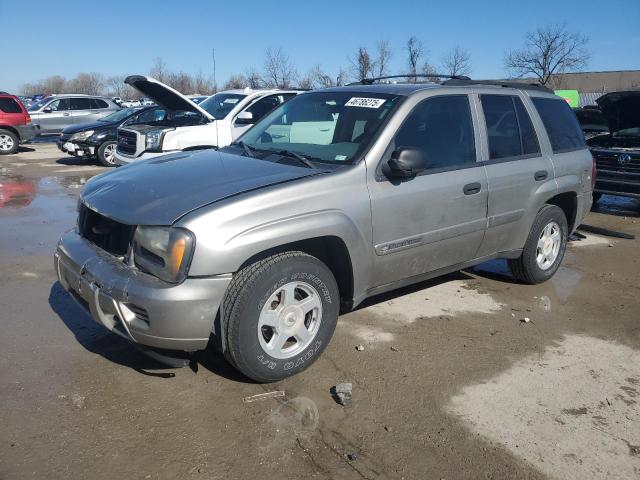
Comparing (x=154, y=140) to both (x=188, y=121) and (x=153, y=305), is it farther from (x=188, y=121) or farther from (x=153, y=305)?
(x=153, y=305)

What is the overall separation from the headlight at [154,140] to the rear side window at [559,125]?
607cm

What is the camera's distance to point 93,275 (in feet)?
10.0

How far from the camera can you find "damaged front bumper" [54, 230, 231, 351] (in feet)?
9.07

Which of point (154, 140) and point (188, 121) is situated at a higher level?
point (188, 121)

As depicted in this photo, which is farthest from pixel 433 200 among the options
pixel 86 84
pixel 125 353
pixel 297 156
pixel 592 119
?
pixel 86 84

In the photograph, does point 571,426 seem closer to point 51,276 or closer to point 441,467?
point 441,467

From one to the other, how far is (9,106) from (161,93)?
36.7 ft

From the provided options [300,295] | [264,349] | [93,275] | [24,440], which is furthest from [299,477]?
[93,275]

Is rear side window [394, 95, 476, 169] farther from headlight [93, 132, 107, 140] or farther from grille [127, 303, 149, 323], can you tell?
headlight [93, 132, 107, 140]

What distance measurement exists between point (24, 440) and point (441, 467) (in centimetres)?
211

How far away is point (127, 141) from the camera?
396 inches

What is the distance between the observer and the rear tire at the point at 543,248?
16.0ft

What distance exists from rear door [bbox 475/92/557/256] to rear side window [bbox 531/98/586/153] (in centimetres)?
27

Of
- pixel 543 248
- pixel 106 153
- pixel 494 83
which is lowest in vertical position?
pixel 106 153
